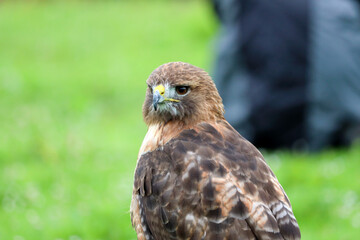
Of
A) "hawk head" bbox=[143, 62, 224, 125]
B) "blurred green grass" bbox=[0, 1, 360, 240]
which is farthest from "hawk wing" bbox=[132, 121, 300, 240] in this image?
"blurred green grass" bbox=[0, 1, 360, 240]

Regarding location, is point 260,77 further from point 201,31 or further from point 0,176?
point 201,31

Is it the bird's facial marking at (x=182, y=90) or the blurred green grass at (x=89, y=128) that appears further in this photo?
the blurred green grass at (x=89, y=128)

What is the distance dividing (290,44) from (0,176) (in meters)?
4.17

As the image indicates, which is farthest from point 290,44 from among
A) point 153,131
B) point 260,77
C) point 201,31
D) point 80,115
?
point 201,31

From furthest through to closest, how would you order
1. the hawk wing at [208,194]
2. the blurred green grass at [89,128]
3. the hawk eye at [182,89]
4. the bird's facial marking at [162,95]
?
the blurred green grass at [89,128]
the hawk eye at [182,89]
the bird's facial marking at [162,95]
the hawk wing at [208,194]

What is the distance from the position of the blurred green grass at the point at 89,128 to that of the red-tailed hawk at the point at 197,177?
203 cm

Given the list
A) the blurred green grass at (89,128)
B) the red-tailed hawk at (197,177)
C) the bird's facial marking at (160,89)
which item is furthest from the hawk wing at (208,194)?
the blurred green grass at (89,128)

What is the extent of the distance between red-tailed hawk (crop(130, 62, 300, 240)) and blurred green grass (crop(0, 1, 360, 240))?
2.03 meters

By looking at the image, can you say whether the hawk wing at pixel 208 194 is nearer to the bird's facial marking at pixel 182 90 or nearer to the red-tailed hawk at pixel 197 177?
the red-tailed hawk at pixel 197 177

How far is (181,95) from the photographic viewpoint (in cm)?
436

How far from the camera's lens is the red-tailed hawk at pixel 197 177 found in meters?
3.75

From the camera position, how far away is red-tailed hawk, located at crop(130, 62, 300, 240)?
3752mm

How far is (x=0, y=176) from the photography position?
7.22 metres

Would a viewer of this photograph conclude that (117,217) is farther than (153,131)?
Yes
